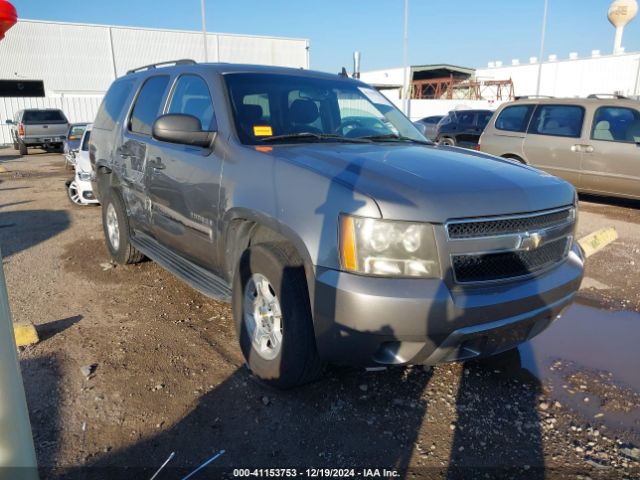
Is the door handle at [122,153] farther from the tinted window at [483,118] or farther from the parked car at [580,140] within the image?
the tinted window at [483,118]

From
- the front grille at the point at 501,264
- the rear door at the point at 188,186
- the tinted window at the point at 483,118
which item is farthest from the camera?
the tinted window at the point at 483,118

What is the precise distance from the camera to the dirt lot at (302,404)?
2.41m

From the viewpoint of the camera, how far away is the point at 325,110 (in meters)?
3.77

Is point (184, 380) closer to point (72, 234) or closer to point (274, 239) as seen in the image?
point (274, 239)

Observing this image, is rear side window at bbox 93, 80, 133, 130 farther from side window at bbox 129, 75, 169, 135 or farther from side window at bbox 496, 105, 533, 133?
side window at bbox 496, 105, 533, 133

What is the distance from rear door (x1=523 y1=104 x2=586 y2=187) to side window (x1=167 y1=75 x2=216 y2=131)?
7023mm

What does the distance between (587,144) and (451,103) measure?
32294mm

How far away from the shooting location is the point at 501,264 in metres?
2.50

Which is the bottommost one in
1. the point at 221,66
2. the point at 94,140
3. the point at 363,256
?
the point at 363,256

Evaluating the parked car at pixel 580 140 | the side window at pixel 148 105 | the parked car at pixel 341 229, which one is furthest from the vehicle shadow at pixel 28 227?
the parked car at pixel 580 140

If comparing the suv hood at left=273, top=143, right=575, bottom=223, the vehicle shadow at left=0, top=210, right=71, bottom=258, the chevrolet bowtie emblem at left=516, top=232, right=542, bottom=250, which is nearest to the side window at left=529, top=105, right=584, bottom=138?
the suv hood at left=273, top=143, right=575, bottom=223

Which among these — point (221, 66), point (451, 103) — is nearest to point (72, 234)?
point (221, 66)

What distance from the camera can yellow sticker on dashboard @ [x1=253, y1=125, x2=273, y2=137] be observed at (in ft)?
10.6

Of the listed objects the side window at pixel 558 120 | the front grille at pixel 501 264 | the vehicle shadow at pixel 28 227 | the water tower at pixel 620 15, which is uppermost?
the water tower at pixel 620 15
